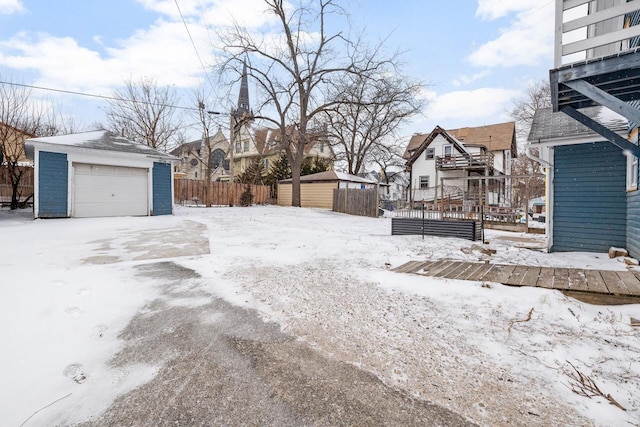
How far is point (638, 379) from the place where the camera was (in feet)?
5.77

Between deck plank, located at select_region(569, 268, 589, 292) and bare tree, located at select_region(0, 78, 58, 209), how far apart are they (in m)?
17.4

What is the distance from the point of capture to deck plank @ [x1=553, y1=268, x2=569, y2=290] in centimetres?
315

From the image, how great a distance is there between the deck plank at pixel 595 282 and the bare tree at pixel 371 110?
14226 mm

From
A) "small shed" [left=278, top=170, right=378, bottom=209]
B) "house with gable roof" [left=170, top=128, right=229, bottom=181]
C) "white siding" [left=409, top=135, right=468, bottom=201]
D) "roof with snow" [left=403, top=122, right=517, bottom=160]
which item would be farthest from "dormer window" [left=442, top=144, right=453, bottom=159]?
"house with gable roof" [left=170, top=128, right=229, bottom=181]

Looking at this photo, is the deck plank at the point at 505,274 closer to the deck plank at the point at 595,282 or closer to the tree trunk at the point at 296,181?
the deck plank at the point at 595,282

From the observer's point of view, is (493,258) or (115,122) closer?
(493,258)

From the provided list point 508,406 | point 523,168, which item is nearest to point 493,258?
point 508,406

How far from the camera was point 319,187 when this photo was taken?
19781mm

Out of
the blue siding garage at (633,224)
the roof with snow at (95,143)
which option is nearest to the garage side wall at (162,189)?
the roof with snow at (95,143)

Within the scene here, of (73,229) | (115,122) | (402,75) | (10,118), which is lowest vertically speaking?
(73,229)

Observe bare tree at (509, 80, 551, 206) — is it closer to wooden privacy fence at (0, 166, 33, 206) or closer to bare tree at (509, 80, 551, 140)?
bare tree at (509, 80, 551, 140)

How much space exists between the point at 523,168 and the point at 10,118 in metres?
40.6

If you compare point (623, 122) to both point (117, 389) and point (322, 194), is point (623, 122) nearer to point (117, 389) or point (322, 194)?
point (117, 389)

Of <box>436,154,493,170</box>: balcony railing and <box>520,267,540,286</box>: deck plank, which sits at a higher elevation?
<box>436,154,493,170</box>: balcony railing
